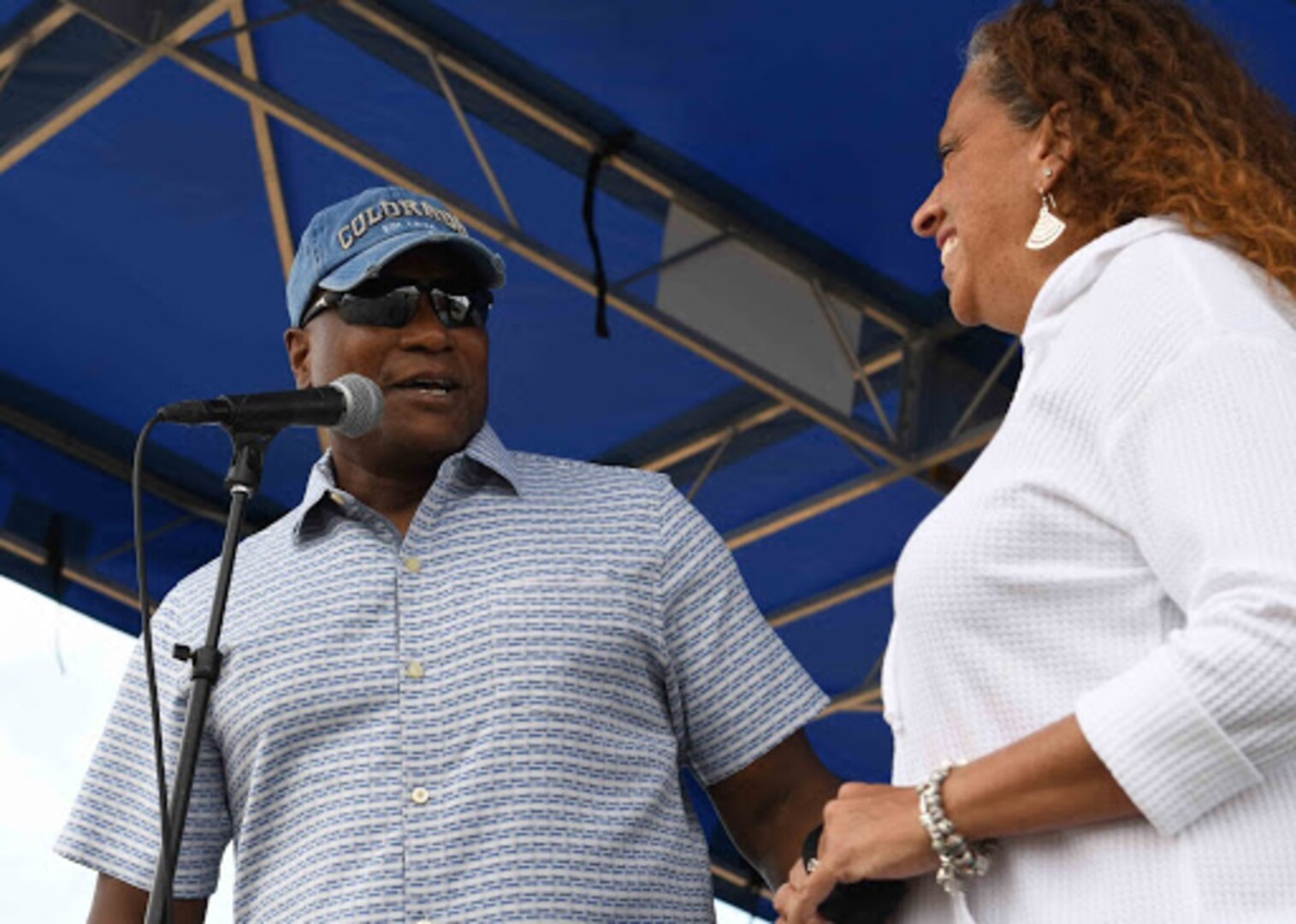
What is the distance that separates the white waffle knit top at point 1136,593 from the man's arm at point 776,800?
63cm

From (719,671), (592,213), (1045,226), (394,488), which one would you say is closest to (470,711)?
(719,671)

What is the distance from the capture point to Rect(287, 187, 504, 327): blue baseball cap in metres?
2.74

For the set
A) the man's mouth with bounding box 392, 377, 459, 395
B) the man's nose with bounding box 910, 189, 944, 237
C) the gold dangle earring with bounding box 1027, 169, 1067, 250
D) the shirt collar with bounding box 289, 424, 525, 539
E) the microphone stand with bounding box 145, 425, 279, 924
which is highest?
the man's mouth with bounding box 392, 377, 459, 395

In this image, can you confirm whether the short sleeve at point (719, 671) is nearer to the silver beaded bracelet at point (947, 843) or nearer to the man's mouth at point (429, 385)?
the man's mouth at point (429, 385)

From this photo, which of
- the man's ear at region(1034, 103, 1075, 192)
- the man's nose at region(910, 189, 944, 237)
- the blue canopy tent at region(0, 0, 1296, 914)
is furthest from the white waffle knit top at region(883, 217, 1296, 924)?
the blue canopy tent at region(0, 0, 1296, 914)

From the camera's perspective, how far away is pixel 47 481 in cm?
854

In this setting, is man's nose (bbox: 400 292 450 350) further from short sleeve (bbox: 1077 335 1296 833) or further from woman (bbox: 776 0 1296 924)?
short sleeve (bbox: 1077 335 1296 833)

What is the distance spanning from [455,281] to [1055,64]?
1.00 meters

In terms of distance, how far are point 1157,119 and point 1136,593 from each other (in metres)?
0.43

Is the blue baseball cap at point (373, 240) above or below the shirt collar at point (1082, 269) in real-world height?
above

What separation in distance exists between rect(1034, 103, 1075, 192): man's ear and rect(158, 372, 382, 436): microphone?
2.68 ft

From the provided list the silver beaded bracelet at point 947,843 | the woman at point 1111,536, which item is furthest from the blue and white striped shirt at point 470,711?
the silver beaded bracelet at point 947,843

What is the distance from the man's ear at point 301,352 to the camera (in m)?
2.90

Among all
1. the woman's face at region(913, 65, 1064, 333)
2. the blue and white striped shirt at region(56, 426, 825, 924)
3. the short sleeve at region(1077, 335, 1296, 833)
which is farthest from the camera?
the blue and white striped shirt at region(56, 426, 825, 924)
